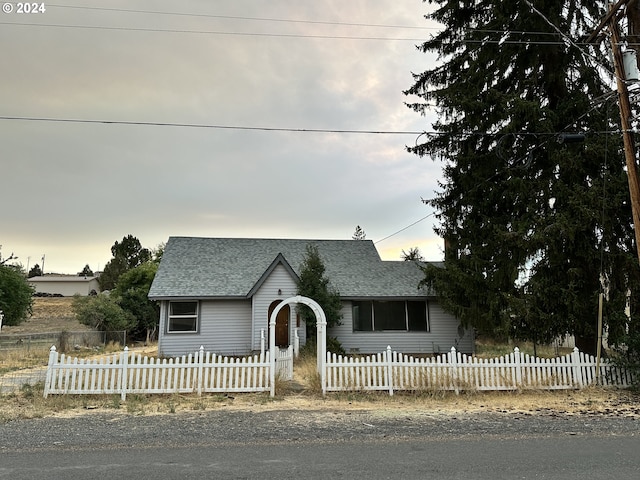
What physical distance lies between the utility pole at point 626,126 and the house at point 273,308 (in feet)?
27.0

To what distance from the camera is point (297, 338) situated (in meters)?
15.7

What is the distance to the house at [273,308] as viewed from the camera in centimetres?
1730

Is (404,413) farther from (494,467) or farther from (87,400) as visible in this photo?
(87,400)

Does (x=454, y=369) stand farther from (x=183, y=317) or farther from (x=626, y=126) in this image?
(x=183, y=317)

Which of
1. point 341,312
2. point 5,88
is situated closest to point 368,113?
point 341,312

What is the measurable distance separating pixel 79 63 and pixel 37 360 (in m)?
11.5

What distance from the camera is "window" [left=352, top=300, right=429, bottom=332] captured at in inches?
722

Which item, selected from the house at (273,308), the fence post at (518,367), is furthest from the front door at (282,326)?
the fence post at (518,367)

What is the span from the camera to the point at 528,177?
13.1 m

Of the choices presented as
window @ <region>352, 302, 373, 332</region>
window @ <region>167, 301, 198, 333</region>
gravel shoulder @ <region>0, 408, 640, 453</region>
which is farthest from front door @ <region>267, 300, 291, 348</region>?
gravel shoulder @ <region>0, 408, 640, 453</region>

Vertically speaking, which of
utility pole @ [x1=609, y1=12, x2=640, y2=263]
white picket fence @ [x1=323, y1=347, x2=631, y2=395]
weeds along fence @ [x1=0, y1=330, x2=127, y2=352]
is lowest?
white picket fence @ [x1=323, y1=347, x2=631, y2=395]

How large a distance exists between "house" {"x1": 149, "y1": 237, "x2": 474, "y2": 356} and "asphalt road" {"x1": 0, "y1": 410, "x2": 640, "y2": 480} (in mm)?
9522

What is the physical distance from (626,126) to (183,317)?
1619cm

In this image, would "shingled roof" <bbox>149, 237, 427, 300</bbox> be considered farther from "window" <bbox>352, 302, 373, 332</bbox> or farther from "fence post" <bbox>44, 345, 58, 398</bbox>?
"fence post" <bbox>44, 345, 58, 398</bbox>
